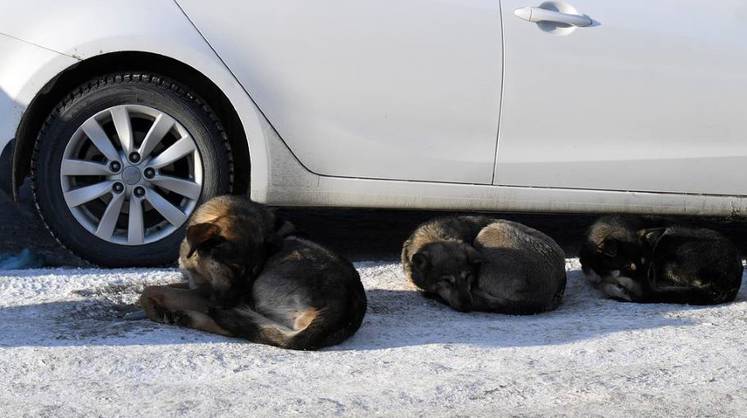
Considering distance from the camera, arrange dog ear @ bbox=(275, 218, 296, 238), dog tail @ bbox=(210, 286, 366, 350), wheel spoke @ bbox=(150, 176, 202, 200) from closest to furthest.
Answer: dog tail @ bbox=(210, 286, 366, 350) < dog ear @ bbox=(275, 218, 296, 238) < wheel spoke @ bbox=(150, 176, 202, 200)

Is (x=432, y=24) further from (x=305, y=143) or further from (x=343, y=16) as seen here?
(x=305, y=143)

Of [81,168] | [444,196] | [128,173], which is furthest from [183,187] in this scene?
[444,196]

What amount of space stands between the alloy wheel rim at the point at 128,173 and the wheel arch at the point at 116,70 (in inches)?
8.4

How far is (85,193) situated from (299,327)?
1671 mm

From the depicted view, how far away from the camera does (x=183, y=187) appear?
19.7ft

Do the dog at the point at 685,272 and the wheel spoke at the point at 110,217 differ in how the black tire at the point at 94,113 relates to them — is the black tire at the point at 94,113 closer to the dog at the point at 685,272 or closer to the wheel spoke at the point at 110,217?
the wheel spoke at the point at 110,217

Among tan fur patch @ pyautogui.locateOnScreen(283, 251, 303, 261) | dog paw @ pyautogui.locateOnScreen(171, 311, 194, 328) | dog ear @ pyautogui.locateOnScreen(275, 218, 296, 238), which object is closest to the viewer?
dog paw @ pyautogui.locateOnScreen(171, 311, 194, 328)

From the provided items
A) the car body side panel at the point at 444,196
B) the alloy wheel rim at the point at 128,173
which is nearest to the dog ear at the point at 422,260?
the car body side panel at the point at 444,196

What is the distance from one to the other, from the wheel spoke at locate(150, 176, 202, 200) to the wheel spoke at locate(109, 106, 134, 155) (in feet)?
0.78

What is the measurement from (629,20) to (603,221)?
100 cm

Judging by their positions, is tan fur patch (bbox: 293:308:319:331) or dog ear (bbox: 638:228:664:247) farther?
dog ear (bbox: 638:228:664:247)

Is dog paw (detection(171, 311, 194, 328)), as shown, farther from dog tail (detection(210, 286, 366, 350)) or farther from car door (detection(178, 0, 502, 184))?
car door (detection(178, 0, 502, 184))

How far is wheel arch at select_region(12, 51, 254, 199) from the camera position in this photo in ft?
19.5

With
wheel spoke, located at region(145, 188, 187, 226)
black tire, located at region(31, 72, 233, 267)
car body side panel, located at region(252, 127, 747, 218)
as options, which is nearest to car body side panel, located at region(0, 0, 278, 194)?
black tire, located at region(31, 72, 233, 267)
